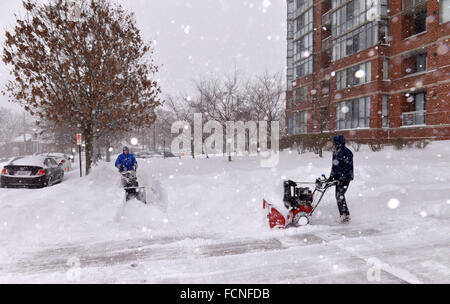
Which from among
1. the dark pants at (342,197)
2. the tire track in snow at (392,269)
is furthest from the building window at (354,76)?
the tire track in snow at (392,269)

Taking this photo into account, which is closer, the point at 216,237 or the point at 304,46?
the point at 216,237

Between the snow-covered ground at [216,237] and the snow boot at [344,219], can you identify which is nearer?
the snow-covered ground at [216,237]

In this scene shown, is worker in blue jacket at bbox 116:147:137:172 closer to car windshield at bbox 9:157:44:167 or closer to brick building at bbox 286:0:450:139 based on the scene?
car windshield at bbox 9:157:44:167

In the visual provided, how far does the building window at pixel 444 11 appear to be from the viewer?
57.0ft

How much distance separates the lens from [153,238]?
5.45 m

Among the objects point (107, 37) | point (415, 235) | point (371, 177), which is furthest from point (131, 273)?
point (107, 37)

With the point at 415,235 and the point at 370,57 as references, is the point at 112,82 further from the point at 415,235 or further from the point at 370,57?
the point at 370,57

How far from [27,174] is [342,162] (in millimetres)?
11701

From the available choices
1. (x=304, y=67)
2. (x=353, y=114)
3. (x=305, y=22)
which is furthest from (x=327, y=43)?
(x=353, y=114)

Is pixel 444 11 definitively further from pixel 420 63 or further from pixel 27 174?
pixel 27 174

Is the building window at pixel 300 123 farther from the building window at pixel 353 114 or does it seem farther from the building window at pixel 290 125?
the building window at pixel 353 114

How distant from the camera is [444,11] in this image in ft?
57.6

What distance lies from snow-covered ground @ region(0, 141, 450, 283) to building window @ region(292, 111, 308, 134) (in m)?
22.3

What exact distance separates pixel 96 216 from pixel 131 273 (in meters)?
3.10
